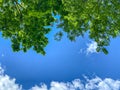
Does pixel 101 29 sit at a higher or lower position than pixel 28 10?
higher

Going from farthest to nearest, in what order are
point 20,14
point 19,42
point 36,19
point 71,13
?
point 71,13 < point 19,42 < point 20,14 < point 36,19

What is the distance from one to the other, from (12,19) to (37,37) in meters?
1.83

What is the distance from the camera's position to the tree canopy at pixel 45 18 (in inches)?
760

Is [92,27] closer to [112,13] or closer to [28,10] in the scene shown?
[112,13]

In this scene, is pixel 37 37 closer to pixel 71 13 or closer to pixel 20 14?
pixel 20 14

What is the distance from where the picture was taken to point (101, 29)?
24203 millimetres

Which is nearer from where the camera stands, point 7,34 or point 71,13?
point 7,34

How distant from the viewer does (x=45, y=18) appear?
18953mm

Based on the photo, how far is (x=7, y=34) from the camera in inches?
805

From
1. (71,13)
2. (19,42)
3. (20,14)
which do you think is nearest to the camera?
(20,14)

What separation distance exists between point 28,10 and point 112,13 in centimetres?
605

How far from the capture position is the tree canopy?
1931 centimetres

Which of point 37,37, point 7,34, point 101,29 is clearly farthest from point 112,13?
point 7,34

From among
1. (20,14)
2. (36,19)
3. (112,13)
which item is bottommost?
(36,19)
